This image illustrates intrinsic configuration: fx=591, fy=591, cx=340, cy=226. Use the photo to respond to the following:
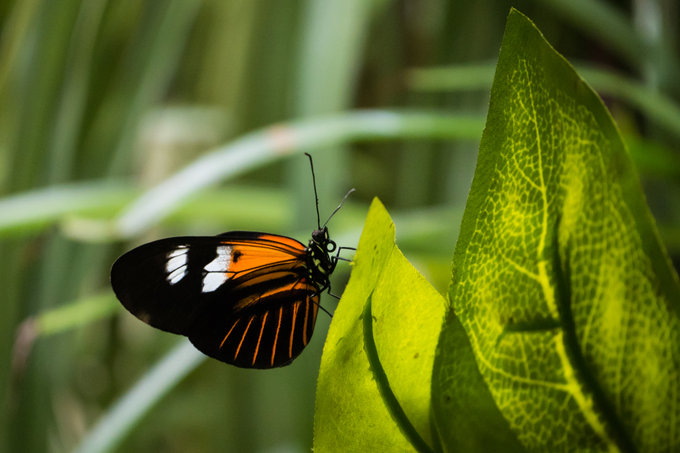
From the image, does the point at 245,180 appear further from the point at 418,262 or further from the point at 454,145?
the point at 418,262

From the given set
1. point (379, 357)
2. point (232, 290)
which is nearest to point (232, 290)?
point (232, 290)

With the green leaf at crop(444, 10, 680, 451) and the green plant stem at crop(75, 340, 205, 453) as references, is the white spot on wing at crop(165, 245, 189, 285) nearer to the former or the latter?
the green leaf at crop(444, 10, 680, 451)

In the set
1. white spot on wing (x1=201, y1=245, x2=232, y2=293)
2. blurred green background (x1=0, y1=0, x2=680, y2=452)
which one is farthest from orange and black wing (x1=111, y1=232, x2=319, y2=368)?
blurred green background (x1=0, y1=0, x2=680, y2=452)

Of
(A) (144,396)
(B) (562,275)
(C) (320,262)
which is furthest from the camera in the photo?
(A) (144,396)

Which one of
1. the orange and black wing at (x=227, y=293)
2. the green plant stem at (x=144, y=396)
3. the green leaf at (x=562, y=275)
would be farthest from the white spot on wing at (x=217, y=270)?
the green plant stem at (x=144, y=396)

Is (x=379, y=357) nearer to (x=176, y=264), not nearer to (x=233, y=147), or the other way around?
(x=176, y=264)

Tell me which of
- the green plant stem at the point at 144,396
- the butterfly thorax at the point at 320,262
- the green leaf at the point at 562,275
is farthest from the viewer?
the green plant stem at the point at 144,396

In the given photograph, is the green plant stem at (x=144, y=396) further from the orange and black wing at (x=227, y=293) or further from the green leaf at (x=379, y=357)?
the green leaf at (x=379, y=357)
